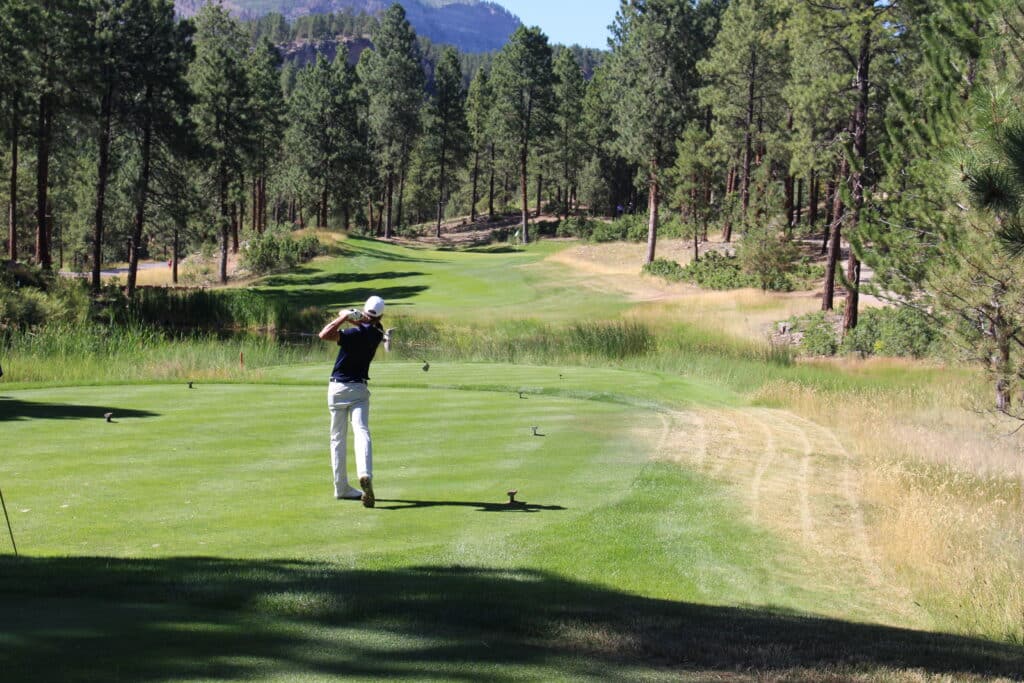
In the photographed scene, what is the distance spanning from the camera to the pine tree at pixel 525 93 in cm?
8062

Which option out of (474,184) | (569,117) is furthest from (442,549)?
(474,184)

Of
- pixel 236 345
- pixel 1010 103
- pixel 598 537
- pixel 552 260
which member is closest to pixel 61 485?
pixel 598 537

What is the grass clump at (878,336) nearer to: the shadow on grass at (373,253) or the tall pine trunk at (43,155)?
the tall pine trunk at (43,155)

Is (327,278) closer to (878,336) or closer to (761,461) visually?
(878,336)

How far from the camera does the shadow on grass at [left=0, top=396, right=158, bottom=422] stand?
14.0 m

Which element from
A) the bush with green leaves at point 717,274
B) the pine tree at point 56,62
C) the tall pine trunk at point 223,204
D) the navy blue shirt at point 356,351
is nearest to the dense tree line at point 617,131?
the pine tree at point 56,62

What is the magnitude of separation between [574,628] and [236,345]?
26.9 meters

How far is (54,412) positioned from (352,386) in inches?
271

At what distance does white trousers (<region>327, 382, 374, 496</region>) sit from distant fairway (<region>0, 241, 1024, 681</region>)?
42 cm

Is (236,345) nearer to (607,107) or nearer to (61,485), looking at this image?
(61,485)

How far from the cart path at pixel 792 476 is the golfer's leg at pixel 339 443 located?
4754mm

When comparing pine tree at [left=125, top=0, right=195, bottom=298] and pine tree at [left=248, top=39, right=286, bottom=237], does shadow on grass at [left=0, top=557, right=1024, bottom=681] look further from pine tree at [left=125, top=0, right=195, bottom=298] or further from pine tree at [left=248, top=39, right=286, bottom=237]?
pine tree at [left=248, top=39, right=286, bottom=237]

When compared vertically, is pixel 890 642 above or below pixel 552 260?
below

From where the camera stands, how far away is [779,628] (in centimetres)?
693
